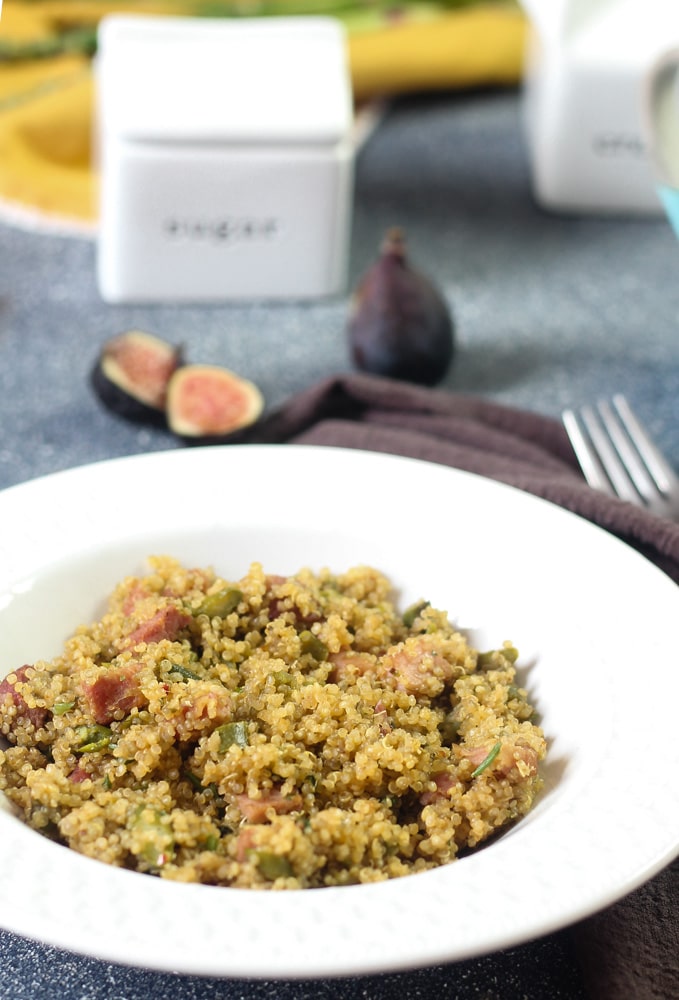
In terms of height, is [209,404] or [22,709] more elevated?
[22,709]

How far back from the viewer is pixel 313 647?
1.60m

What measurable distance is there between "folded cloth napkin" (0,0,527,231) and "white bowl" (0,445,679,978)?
176 cm

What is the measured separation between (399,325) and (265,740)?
138cm

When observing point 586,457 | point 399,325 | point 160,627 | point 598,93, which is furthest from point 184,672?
point 598,93

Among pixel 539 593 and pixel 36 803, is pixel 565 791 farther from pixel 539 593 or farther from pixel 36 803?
pixel 36 803

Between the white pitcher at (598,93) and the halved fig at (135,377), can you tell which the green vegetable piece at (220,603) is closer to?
the halved fig at (135,377)

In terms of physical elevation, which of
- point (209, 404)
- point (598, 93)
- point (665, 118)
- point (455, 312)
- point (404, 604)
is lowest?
point (455, 312)

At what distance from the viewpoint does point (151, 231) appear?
2.87 m

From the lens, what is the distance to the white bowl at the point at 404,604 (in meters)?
1.11

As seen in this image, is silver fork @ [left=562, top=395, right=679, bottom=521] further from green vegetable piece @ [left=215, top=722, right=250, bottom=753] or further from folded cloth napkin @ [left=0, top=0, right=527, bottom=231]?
folded cloth napkin @ [left=0, top=0, right=527, bottom=231]

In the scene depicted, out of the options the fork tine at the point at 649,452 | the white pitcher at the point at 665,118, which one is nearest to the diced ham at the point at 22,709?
the fork tine at the point at 649,452

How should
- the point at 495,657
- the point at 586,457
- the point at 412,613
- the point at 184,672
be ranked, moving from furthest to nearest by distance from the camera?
the point at 586,457 < the point at 412,613 < the point at 495,657 < the point at 184,672

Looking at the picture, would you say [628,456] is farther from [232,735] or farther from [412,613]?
[232,735]

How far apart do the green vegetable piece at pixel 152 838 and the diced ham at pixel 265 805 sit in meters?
0.09
